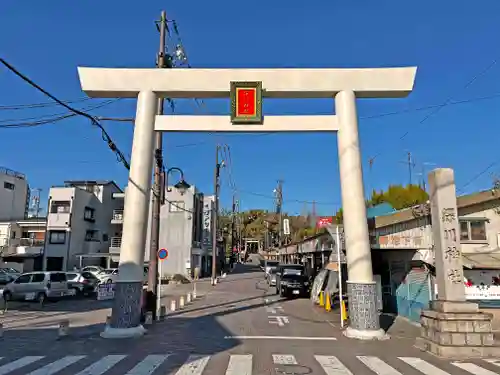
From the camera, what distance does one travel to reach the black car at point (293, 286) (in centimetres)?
2395

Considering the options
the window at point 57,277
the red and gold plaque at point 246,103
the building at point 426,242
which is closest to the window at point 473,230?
the building at point 426,242

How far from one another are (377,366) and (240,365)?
9.32ft

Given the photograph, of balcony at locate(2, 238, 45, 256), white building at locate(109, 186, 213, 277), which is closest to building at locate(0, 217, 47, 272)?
balcony at locate(2, 238, 45, 256)

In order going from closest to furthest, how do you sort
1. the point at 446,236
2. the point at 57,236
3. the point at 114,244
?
the point at 446,236 → the point at 57,236 → the point at 114,244

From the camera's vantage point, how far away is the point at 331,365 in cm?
818

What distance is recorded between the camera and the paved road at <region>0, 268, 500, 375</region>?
7762mm

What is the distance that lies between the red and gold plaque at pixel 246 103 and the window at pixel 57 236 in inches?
1309

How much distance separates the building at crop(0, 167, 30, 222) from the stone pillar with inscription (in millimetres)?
48982

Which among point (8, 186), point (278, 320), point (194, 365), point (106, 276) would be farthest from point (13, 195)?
point (194, 365)

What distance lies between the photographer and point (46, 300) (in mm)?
21719

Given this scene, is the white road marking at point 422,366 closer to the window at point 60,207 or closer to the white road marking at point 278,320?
the white road marking at point 278,320

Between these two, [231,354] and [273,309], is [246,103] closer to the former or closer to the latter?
[231,354]

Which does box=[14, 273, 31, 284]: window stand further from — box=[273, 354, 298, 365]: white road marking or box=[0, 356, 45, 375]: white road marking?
box=[273, 354, 298, 365]: white road marking

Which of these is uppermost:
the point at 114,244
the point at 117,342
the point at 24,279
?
the point at 114,244
